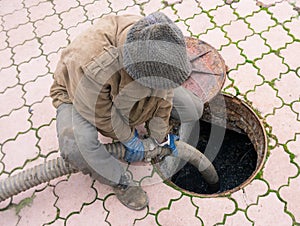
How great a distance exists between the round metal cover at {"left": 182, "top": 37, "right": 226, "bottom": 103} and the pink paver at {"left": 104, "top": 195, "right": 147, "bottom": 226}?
85cm

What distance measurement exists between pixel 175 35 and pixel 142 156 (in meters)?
1.01

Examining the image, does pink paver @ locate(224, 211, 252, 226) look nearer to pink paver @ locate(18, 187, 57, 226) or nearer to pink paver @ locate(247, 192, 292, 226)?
pink paver @ locate(247, 192, 292, 226)

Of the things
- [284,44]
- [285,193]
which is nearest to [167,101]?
[285,193]

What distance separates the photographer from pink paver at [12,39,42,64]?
3.19 m

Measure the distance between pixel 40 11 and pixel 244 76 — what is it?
2.03m

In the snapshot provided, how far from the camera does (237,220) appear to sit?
7.13 feet

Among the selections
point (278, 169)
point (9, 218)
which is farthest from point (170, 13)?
point (9, 218)

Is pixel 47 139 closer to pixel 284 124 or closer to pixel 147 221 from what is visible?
pixel 147 221

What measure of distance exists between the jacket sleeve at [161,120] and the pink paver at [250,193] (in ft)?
1.88

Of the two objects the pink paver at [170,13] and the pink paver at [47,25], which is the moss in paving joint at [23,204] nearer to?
the pink paver at [47,25]

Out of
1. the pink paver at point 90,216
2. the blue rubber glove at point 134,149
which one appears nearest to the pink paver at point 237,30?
the blue rubber glove at point 134,149

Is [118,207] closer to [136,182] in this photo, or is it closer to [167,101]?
[136,182]

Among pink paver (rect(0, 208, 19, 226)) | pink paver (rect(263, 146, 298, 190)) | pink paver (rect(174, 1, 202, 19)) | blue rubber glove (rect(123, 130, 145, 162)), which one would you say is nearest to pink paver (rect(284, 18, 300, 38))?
pink paver (rect(174, 1, 202, 19))

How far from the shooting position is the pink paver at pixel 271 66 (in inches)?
110
